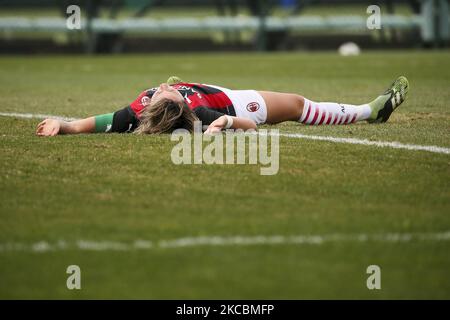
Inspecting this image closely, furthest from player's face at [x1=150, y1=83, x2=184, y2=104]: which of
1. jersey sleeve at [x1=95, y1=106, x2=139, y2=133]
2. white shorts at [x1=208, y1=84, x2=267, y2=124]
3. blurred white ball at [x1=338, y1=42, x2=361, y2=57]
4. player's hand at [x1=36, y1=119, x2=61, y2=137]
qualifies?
blurred white ball at [x1=338, y1=42, x2=361, y2=57]

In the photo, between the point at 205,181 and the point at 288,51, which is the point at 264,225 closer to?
the point at 205,181

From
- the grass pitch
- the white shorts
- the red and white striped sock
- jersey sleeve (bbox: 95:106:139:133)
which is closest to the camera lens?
the grass pitch

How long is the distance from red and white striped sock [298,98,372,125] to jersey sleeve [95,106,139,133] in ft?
5.49

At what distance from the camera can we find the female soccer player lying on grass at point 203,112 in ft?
25.3

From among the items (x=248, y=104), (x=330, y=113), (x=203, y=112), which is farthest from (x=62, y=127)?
(x=330, y=113)

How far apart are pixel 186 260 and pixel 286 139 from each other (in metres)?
3.01

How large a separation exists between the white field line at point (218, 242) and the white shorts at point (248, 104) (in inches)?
120

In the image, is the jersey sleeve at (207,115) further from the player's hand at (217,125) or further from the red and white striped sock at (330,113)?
the red and white striped sock at (330,113)

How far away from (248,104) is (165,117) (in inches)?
32.8

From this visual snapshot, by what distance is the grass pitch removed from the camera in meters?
4.57

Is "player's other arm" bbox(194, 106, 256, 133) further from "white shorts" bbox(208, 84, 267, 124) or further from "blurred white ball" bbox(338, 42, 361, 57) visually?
"blurred white ball" bbox(338, 42, 361, 57)

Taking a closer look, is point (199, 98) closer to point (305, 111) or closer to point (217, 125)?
point (217, 125)

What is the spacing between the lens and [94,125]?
7992 mm

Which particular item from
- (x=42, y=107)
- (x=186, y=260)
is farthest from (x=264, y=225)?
(x=42, y=107)
